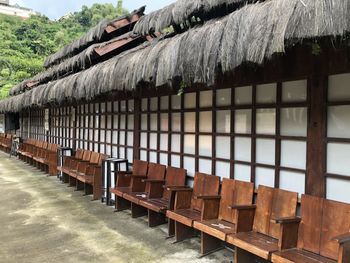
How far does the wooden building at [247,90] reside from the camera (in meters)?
2.84

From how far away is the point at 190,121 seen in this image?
5453mm

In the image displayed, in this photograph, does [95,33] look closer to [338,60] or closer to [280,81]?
[280,81]

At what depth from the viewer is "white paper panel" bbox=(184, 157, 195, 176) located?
17.6 feet

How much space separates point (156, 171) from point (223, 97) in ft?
6.10

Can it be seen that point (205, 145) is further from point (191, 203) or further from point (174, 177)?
point (191, 203)

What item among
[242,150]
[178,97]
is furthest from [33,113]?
[242,150]

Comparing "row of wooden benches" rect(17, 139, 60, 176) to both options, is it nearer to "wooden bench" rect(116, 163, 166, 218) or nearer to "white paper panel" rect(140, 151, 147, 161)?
"white paper panel" rect(140, 151, 147, 161)

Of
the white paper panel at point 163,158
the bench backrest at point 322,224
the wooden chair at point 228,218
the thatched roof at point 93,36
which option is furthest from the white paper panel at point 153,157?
the thatched roof at point 93,36

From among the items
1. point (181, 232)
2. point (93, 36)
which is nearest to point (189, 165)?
point (181, 232)

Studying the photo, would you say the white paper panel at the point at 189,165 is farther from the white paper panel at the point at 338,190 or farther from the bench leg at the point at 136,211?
the white paper panel at the point at 338,190

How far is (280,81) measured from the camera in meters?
3.97

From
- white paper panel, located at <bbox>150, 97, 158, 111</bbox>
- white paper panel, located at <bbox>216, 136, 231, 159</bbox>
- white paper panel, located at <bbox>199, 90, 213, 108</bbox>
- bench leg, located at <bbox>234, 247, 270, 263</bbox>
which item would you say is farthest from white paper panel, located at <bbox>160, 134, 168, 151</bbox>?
bench leg, located at <bbox>234, 247, 270, 263</bbox>

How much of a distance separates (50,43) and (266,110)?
32520mm

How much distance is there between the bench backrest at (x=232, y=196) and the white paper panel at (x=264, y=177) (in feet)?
0.51
